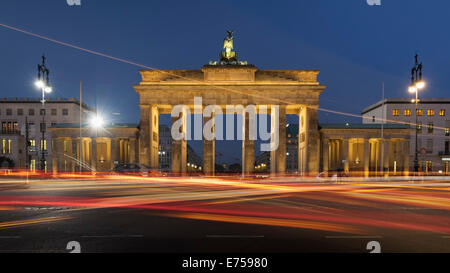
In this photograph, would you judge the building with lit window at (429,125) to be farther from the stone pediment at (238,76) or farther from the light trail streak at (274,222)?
the light trail streak at (274,222)

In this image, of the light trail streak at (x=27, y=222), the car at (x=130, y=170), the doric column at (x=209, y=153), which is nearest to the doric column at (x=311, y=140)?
the doric column at (x=209, y=153)

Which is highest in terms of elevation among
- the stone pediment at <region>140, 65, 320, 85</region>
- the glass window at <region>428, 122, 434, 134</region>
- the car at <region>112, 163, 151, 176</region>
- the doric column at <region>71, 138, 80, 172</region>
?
the stone pediment at <region>140, 65, 320, 85</region>

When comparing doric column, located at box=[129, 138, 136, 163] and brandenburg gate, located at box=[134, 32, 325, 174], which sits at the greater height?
brandenburg gate, located at box=[134, 32, 325, 174]

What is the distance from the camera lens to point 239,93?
41.3m

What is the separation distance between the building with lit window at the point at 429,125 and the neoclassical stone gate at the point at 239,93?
26.4m

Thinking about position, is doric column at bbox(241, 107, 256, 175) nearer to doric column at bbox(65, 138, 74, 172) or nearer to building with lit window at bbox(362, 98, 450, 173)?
doric column at bbox(65, 138, 74, 172)

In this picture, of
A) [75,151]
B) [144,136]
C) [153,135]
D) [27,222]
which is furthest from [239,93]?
[27,222]

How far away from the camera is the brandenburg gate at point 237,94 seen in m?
40.9

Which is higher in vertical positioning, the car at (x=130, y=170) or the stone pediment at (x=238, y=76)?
the stone pediment at (x=238, y=76)

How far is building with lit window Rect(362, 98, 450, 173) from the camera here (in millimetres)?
56094

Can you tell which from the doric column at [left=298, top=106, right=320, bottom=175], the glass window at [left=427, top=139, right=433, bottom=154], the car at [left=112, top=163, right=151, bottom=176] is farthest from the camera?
the glass window at [left=427, top=139, right=433, bottom=154]

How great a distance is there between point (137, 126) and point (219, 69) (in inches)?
649

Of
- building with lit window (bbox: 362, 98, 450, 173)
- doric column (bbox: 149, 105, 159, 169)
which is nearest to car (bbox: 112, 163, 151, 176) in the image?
doric column (bbox: 149, 105, 159, 169)

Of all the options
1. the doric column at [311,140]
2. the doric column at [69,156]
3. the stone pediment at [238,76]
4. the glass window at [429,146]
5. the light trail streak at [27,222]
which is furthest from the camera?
the glass window at [429,146]
